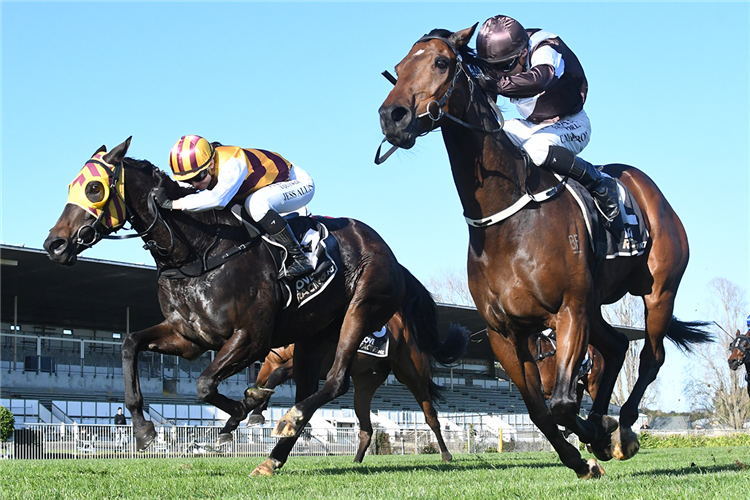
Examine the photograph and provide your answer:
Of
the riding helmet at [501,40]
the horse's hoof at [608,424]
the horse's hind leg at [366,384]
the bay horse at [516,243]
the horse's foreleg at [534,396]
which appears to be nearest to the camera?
the bay horse at [516,243]

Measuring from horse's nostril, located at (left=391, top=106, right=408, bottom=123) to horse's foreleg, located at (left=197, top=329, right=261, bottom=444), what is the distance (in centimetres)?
266

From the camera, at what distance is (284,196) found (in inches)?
310

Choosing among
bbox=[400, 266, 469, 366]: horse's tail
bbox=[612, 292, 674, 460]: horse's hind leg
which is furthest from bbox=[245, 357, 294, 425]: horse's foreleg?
bbox=[612, 292, 674, 460]: horse's hind leg

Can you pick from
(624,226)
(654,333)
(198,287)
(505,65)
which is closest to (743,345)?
(654,333)

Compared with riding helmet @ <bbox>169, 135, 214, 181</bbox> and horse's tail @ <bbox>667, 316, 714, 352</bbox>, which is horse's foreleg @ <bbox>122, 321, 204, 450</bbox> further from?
horse's tail @ <bbox>667, 316, 714, 352</bbox>

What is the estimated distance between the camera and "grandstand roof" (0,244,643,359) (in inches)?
1141

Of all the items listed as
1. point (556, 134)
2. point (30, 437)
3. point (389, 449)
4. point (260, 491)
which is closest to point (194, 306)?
point (260, 491)

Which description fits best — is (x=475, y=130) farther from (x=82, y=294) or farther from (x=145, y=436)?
(x=82, y=294)

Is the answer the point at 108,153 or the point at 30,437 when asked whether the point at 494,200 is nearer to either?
the point at 108,153

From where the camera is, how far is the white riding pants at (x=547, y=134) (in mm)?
6270

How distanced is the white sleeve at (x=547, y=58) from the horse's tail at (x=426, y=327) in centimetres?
498

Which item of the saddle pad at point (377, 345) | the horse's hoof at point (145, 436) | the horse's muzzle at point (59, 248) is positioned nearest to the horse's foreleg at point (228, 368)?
the horse's hoof at point (145, 436)

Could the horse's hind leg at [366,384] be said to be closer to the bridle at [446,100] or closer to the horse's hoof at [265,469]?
the horse's hoof at [265,469]

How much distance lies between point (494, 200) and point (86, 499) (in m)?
3.39
